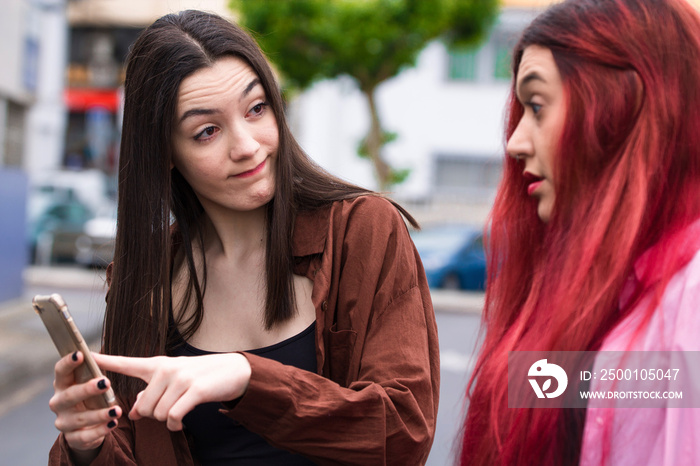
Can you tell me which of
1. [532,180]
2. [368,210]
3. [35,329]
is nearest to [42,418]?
[35,329]

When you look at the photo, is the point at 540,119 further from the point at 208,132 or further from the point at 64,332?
the point at 64,332

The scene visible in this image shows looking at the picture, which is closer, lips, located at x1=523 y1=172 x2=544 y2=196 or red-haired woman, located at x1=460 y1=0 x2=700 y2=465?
red-haired woman, located at x1=460 y1=0 x2=700 y2=465

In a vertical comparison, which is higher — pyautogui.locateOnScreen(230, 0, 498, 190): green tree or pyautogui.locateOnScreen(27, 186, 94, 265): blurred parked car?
pyautogui.locateOnScreen(230, 0, 498, 190): green tree

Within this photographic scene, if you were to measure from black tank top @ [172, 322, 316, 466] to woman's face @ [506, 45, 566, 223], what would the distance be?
617 millimetres

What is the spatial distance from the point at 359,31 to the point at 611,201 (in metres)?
12.2

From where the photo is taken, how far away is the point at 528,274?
5.17ft

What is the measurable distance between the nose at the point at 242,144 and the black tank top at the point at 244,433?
1.37 ft

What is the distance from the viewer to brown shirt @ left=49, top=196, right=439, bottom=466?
1.35 metres

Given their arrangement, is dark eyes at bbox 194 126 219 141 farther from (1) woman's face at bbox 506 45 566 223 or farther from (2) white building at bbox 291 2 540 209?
(2) white building at bbox 291 2 540 209

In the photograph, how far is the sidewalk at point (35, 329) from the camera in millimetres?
6258

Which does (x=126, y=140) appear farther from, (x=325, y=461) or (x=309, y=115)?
(x=309, y=115)

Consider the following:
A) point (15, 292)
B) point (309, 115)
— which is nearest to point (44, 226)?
point (15, 292)

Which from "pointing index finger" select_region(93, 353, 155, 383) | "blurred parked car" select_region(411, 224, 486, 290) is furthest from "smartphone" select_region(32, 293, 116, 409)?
"blurred parked car" select_region(411, 224, 486, 290)

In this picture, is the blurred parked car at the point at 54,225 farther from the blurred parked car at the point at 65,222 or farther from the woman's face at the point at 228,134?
the woman's face at the point at 228,134
